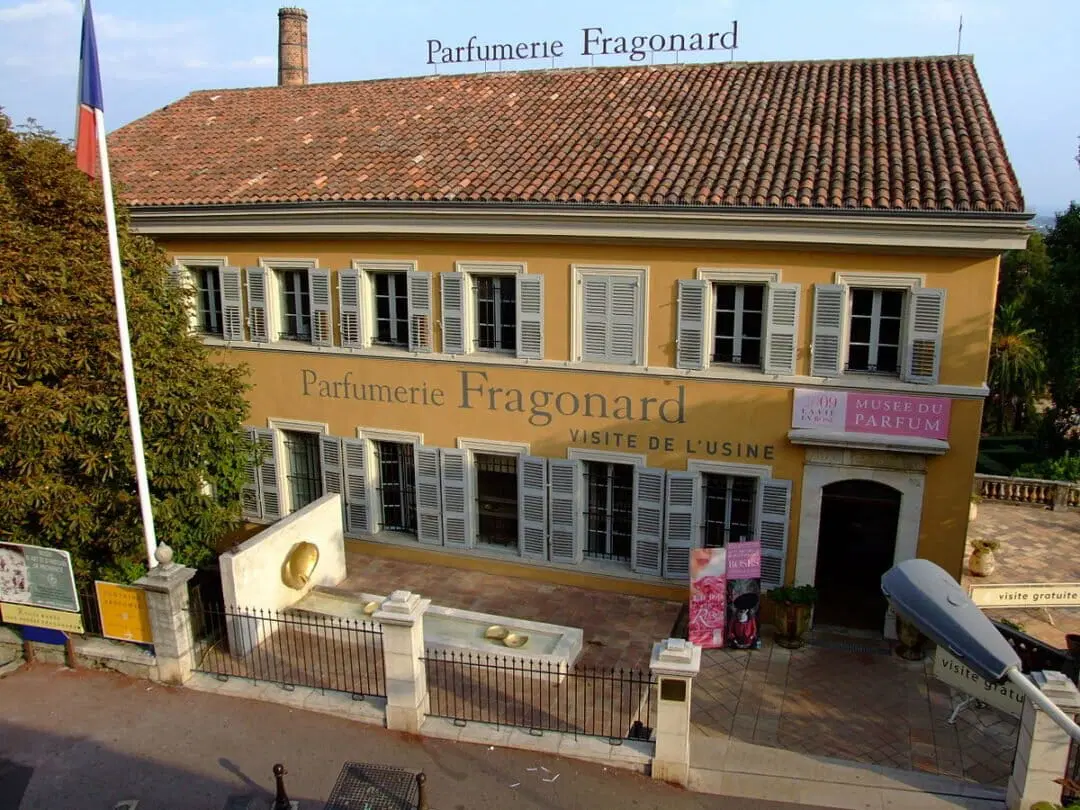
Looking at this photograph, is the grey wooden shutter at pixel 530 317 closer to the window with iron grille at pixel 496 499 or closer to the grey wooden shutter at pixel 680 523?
the window with iron grille at pixel 496 499

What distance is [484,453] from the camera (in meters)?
14.3

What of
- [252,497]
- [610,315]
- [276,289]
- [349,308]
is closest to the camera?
[610,315]

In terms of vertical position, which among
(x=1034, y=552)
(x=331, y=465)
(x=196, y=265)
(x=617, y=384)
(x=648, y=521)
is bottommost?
(x=1034, y=552)

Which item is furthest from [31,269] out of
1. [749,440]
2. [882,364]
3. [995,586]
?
[995,586]

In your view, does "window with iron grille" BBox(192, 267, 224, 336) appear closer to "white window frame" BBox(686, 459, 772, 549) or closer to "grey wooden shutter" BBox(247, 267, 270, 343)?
"grey wooden shutter" BBox(247, 267, 270, 343)

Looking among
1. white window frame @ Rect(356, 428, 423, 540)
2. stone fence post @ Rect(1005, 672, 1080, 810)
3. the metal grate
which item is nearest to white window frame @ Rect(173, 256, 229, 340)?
white window frame @ Rect(356, 428, 423, 540)

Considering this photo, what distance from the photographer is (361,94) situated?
725 inches

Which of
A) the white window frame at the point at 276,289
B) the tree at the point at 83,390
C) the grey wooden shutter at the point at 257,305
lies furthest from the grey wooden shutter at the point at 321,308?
the tree at the point at 83,390

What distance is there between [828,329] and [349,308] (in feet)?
25.8

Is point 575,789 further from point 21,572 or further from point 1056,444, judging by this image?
point 1056,444

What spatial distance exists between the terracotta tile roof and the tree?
3537 millimetres

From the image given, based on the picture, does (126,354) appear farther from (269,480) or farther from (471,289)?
(269,480)

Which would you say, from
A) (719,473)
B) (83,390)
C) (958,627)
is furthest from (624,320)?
(958,627)

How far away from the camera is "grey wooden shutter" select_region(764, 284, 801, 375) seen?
39.2 feet
